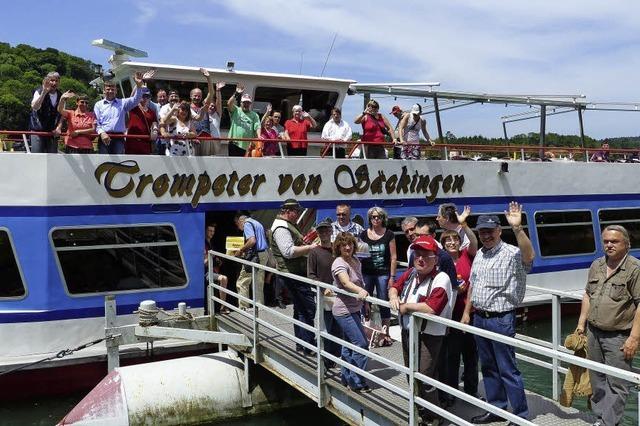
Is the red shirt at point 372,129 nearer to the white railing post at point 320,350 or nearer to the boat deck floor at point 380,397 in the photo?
the boat deck floor at point 380,397

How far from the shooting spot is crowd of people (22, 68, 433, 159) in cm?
819

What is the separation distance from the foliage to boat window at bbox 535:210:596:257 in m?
81.7

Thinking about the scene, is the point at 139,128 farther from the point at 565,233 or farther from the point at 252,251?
the point at 565,233

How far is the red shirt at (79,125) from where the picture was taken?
8.27 meters

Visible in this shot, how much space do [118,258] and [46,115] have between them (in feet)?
7.08

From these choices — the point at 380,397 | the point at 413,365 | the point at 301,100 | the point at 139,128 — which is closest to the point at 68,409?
the point at 139,128

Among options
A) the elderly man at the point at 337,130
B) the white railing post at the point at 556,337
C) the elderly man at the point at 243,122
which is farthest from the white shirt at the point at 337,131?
the white railing post at the point at 556,337

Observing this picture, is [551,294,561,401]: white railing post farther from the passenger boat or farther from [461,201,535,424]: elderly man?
the passenger boat

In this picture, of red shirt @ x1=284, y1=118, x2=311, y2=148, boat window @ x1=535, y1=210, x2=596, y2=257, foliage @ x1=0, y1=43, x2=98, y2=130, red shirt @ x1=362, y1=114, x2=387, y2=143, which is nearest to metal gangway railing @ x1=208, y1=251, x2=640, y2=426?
red shirt @ x1=284, y1=118, x2=311, y2=148

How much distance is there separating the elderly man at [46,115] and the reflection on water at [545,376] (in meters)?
6.90

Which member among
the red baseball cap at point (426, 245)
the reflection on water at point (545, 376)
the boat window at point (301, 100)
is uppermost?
the boat window at point (301, 100)

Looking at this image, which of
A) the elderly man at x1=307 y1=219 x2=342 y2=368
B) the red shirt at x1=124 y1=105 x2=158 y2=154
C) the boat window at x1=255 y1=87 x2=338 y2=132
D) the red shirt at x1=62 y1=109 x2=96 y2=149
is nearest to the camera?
the elderly man at x1=307 y1=219 x2=342 y2=368

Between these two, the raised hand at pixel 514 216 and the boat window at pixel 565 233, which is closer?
the raised hand at pixel 514 216

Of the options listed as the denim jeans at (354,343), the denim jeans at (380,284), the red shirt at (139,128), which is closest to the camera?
the denim jeans at (354,343)
